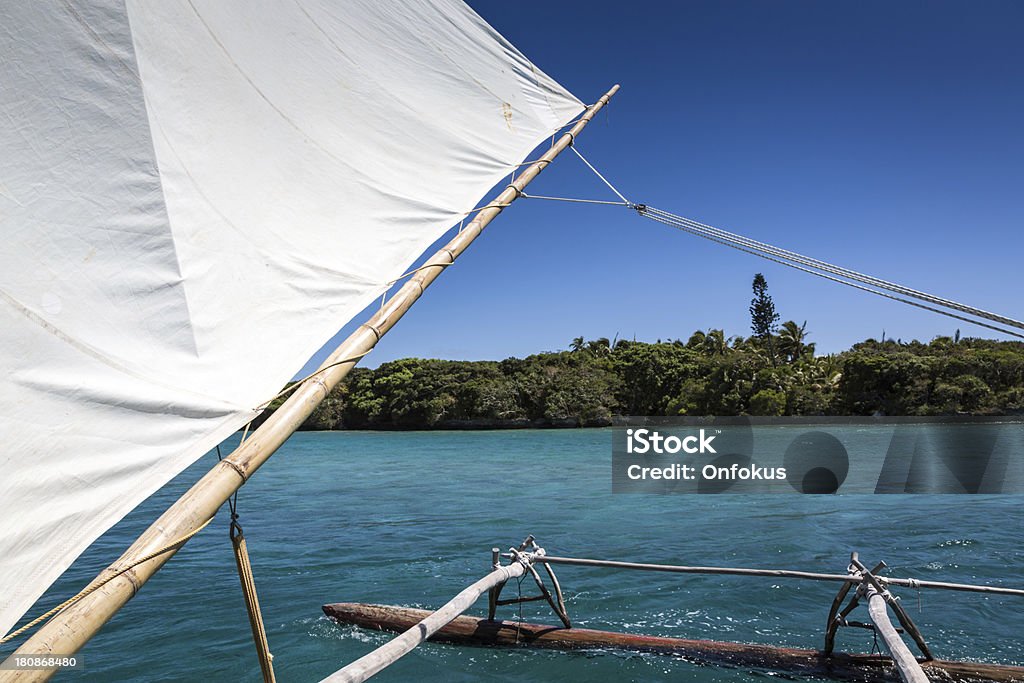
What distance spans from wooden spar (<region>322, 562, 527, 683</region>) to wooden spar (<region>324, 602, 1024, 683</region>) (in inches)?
17.6

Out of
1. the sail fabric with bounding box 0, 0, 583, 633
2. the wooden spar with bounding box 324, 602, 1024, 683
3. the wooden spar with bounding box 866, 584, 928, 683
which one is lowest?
the wooden spar with bounding box 324, 602, 1024, 683

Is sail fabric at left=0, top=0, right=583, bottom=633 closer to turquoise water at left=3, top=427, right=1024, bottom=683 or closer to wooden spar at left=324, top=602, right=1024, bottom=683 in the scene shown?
wooden spar at left=324, top=602, right=1024, bottom=683

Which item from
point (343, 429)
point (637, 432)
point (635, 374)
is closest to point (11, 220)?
point (637, 432)

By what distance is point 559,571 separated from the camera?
10938 millimetres

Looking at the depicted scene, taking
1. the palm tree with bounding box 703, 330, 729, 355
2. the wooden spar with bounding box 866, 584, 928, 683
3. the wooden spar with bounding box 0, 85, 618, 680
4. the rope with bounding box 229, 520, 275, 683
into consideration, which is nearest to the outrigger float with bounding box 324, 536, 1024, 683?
the wooden spar with bounding box 866, 584, 928, 683

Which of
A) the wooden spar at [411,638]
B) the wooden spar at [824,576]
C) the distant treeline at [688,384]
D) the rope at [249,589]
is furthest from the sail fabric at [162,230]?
the distant treeline at [688,384]

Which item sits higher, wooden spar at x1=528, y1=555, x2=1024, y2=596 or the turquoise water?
wooden spar at x1=528, y1=555, x2=1024, y2=596

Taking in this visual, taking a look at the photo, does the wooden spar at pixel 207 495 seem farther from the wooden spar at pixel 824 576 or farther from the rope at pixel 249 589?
the wooden spar at pixel 824 576

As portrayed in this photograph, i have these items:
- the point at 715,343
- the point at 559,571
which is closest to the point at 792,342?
the point at 715,343

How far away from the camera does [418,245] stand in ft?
11.6

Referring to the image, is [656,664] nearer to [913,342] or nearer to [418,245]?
[418,245]

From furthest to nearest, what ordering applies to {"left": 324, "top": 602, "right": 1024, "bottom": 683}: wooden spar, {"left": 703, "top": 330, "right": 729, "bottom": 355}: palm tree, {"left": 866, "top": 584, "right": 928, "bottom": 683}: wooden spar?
{"left": 703, "top": 330, "right": 729, "bottom": 355}: palm tree → {"left": 324, "top": 602, "right": 1024, "bottom": 683}: wooden spar → {"left": 866, "top": 584, "right": 928, "bottom": 683}: wooden spar

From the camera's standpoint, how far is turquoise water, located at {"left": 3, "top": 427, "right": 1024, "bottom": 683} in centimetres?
718

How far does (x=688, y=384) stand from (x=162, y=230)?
55.7 m
